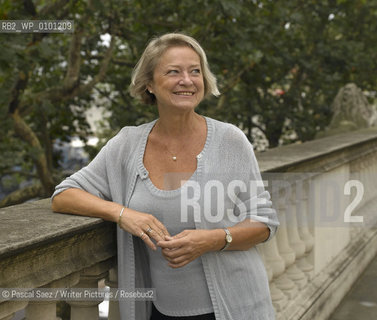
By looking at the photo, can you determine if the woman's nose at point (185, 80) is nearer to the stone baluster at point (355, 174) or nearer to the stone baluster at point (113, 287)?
the stone baluster at point (113, 287)

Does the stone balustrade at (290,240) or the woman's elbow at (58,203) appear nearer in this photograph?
the stone balustrade at (290,240)

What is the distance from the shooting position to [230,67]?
25.0ft

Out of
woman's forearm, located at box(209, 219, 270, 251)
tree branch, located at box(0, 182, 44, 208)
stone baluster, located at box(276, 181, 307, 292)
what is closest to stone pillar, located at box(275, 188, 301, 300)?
stone baluster, located at box(276, 181, 307, 292)

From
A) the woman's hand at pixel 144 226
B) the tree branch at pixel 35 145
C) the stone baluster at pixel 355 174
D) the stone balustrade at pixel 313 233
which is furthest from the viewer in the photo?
the tree branch at pixel 35 145

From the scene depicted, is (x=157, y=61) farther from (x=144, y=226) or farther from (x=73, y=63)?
(x=73, y=63)

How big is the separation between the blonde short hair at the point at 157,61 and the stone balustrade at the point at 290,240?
59 centimetres

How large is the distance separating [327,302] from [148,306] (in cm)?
183

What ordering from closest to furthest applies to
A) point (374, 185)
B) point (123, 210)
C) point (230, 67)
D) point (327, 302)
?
point (123, 210) → point (327, 302) → point (374, 185) → point (230, 67)

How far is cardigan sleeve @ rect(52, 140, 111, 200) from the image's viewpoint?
211 cm

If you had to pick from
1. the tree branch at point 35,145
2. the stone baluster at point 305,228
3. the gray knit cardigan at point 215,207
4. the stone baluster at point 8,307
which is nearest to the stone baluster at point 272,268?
the stone baluster at point 305,228

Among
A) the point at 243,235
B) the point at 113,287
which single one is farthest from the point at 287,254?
the point at 113,287

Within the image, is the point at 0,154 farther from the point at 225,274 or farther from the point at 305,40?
the point at 305,40

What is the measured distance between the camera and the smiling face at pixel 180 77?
2.13 meters

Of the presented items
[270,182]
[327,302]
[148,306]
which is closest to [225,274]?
[148,306]
